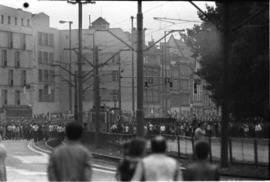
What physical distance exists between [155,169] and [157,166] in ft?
0.15

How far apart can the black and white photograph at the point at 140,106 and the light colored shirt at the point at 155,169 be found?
1 cm

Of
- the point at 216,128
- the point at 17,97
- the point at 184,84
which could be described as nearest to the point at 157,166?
the point at 216,128

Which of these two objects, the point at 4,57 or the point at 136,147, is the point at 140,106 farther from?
the point at 4,57

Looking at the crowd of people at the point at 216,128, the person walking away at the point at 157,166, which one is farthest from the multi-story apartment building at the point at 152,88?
the person walking away at the point at 157,166

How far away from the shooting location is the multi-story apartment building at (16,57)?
9969 centimetres

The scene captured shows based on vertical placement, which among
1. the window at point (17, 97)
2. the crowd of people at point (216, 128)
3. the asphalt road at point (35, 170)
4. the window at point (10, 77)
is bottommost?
the asphalt road at point (35, 170)

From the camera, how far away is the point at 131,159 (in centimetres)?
939

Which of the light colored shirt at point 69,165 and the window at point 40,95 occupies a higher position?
the window at point 40,95

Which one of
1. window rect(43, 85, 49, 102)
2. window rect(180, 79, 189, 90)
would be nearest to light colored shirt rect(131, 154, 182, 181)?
window rect(43, 85, 49, 102)

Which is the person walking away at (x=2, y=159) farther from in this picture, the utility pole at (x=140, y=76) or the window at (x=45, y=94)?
the window at (x=45, y=94)

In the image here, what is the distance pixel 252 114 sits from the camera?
4609 centimetres

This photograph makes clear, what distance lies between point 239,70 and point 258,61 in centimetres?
393

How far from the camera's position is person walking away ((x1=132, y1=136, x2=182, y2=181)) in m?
8.58

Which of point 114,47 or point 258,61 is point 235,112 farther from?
point 114,47
